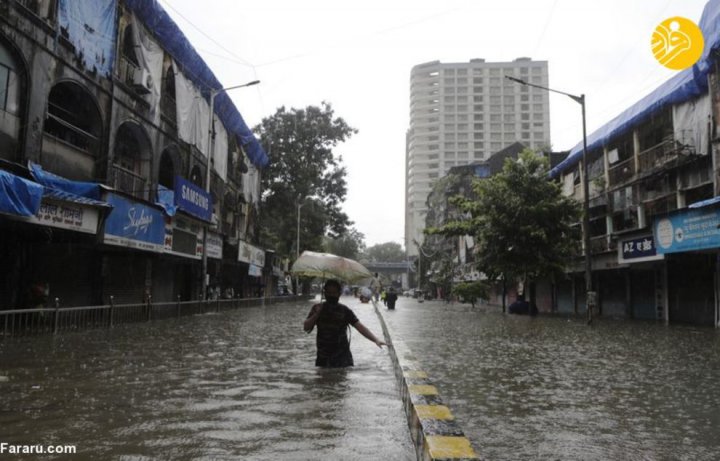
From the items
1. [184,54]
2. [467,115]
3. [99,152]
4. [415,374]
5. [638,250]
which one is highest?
[467,115]

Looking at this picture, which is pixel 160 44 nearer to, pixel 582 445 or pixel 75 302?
pixel 75 302

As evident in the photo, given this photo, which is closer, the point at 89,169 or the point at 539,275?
the point at 89,169

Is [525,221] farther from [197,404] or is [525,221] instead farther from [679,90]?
[197,404]

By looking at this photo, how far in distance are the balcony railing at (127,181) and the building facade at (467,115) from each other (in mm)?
108846

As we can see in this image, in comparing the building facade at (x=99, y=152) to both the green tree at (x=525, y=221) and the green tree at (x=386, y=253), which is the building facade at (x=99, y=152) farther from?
the green tree at (x=386, y=253)

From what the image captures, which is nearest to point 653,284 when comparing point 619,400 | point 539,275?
point 539,275

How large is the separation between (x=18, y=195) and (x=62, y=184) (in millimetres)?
2856

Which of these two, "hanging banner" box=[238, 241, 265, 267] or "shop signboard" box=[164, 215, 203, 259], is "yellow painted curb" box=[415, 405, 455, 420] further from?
"hanging banner" box=[238, 241, 265, 267]

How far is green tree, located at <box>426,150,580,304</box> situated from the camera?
1039 inches

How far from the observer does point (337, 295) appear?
7.75m

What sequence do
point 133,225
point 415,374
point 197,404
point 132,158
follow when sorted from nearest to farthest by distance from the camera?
1. point 197,404
2. point 415,374
3. point 133,225
4. point 132,158

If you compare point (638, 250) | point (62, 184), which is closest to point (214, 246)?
point (62, 184)

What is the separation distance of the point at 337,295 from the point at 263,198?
143 ft

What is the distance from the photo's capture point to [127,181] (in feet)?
64.6
